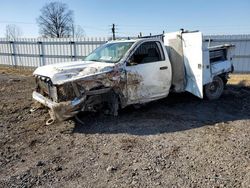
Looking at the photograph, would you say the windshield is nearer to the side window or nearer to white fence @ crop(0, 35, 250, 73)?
the side window

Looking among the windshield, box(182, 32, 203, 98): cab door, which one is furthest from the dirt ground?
the windshield

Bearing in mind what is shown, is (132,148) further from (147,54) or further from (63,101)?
(147,54)

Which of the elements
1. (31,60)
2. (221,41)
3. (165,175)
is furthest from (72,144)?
(31,60)

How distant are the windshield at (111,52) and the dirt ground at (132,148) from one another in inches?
55.0

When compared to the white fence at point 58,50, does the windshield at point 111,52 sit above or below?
below

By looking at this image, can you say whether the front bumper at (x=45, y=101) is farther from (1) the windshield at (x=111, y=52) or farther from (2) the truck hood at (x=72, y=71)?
(1) the windshield at (x=111, y=52)

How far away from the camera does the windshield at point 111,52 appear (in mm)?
6732

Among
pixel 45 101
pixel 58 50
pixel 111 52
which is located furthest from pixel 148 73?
pixel 58 50

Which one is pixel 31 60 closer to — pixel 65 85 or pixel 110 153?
pixel 65 85

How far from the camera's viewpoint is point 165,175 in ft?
13.3

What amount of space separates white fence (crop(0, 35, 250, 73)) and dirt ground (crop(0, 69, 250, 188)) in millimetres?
8905

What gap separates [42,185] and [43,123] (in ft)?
8.95

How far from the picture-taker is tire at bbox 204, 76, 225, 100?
27.1 feet

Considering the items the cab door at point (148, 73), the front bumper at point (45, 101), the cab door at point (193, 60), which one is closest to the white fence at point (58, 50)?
the cab door at point (193, 60)
